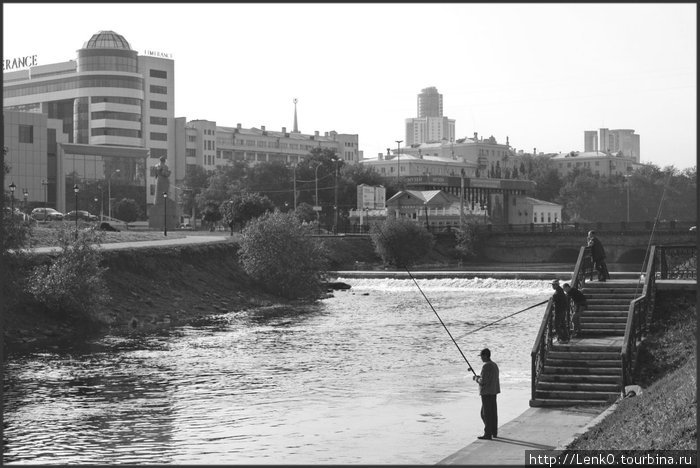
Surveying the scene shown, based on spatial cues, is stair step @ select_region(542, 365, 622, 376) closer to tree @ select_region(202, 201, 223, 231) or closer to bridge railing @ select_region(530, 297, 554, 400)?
bridge railing @ select_region(530, 297, 554, 400)

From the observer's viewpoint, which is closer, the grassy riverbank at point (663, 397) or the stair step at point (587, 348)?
the grassy riverbank at point (663, 397)

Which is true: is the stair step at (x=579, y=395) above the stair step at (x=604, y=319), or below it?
below

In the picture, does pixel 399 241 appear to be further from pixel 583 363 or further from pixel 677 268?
pixel 583 363

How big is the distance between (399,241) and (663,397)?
81624mm

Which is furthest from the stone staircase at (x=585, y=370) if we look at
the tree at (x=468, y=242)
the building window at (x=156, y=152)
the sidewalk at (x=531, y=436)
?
the building window at (x=156, y=152)

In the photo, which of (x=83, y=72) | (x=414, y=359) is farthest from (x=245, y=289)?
(x=83, y=72)

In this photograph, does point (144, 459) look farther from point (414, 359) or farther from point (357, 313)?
point (357, 313)

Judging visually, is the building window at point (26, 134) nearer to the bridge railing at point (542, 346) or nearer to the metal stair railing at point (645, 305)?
the metal stair railing at point (645, 305)

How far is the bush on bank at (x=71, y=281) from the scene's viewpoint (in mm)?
43469

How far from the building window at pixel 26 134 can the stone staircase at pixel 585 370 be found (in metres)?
101

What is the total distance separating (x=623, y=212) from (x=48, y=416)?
142380 millimetres

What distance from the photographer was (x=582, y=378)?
22359 mm

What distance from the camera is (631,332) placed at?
23547mm

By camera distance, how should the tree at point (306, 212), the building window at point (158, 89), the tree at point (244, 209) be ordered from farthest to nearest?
the building window at point (158, 89), the tree at point (306, 212), the tree at point (244, 209)
